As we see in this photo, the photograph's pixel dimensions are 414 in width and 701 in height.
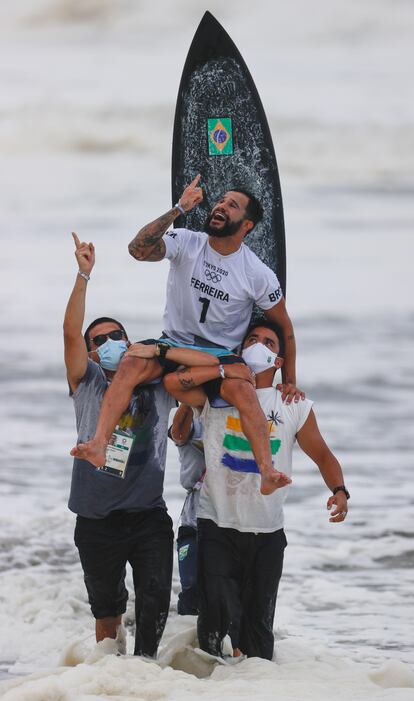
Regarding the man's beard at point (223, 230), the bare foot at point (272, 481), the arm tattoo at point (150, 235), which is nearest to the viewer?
the bare foot at point (272, 481)

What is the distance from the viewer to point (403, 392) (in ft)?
73.2

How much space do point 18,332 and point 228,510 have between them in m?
22.0

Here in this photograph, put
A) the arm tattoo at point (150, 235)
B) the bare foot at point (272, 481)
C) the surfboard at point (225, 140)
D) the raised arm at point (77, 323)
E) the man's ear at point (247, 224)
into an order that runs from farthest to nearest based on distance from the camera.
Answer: the surfboard at point (225, 140) → the man's ear at point (247, 224) → the arm tattoo at point (150, 235) → the raised arm at point (77, 323) → the bare foot at point (272, 481)

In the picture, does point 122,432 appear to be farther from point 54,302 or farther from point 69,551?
point 54,302

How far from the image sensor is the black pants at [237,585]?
19.8 ft

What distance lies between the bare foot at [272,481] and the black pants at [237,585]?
38 centimetres

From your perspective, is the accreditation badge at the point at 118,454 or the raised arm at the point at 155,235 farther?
the raised arm at the point at 155,235

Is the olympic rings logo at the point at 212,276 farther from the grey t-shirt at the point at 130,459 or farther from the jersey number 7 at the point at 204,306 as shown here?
the grey t-shirt at the point at 130,459

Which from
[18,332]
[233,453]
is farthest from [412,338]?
[233,453]

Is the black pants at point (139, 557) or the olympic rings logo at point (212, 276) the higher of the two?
the olympic rings logo at point (212, 276)

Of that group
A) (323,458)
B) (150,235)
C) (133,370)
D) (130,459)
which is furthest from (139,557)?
(150,235)

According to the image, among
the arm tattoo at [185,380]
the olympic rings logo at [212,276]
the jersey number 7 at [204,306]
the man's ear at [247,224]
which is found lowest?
the arm tattoo at [185,380]

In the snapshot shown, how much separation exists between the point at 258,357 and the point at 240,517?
2.52ft

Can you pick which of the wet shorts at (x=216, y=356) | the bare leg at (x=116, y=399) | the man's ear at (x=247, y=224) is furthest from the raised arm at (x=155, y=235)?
the bare leg at (x=116, y=399)
